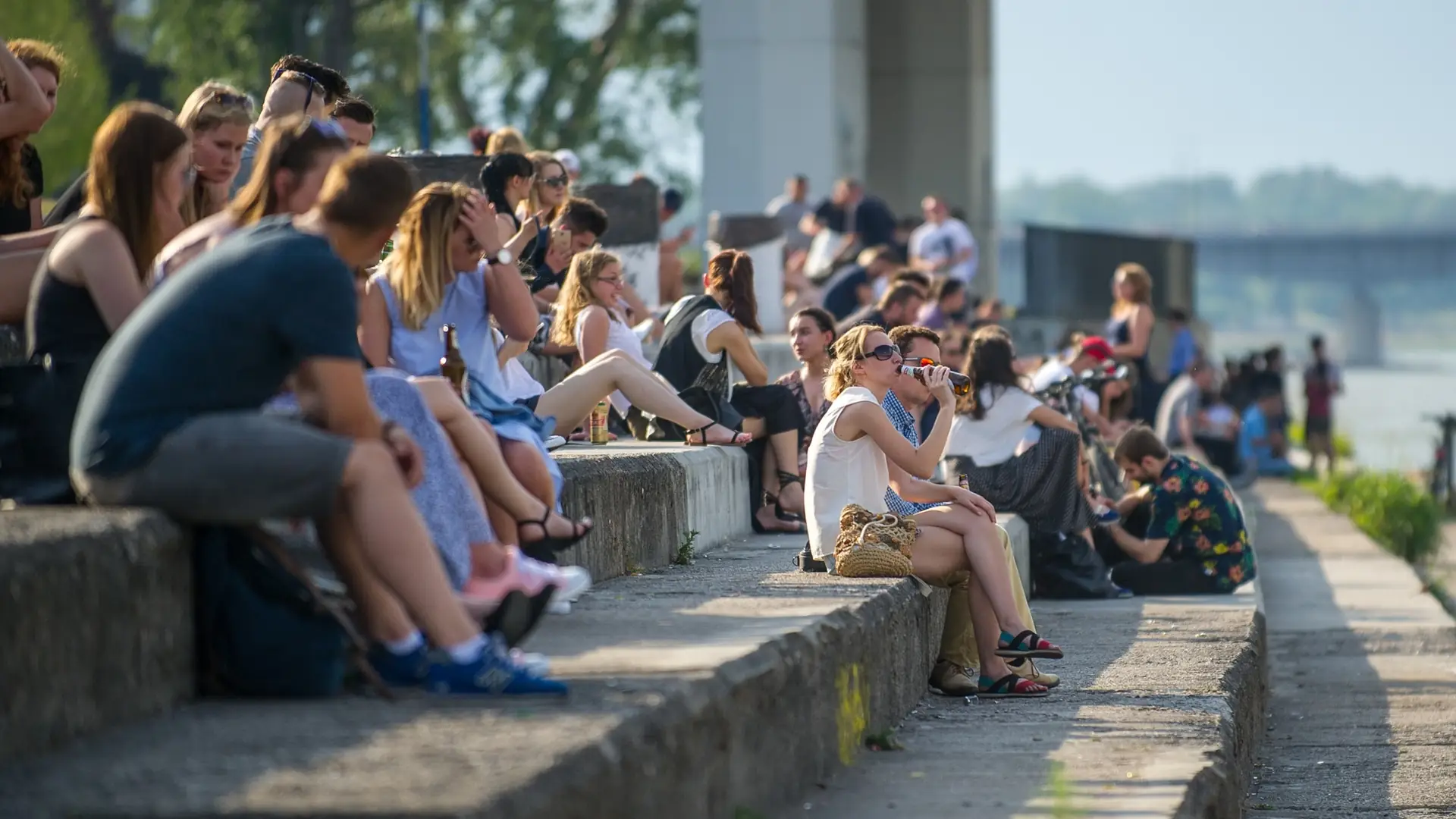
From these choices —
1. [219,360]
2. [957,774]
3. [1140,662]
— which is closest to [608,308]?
[1140,662]

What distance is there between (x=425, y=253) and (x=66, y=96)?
87.7 ft

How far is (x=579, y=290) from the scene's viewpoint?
9.51 metres

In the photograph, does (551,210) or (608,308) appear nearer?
(608,308)

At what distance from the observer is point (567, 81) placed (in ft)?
125

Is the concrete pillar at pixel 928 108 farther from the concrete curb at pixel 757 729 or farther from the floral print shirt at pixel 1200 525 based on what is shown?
the concrete curb at pixel 757 729

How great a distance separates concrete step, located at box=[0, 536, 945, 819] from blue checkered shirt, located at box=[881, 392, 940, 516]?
1185 millimetres

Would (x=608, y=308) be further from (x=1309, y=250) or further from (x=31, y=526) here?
(x=1309, y=250)

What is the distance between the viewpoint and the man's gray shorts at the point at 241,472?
4270 mm

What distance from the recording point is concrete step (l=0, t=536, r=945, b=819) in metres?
3.49

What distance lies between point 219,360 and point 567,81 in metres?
34.3

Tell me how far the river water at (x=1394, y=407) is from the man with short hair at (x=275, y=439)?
23687 mm

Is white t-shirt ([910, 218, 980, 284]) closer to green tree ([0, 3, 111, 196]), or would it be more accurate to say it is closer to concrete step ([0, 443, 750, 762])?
concrete step ([0, 443, 750, 762])

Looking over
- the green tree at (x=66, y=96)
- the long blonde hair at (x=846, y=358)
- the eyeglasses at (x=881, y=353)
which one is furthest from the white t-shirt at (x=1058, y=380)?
the green tree at (x=66, y=96)

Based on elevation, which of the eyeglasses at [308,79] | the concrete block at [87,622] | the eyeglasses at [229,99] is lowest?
the concrete block at [87,622]
